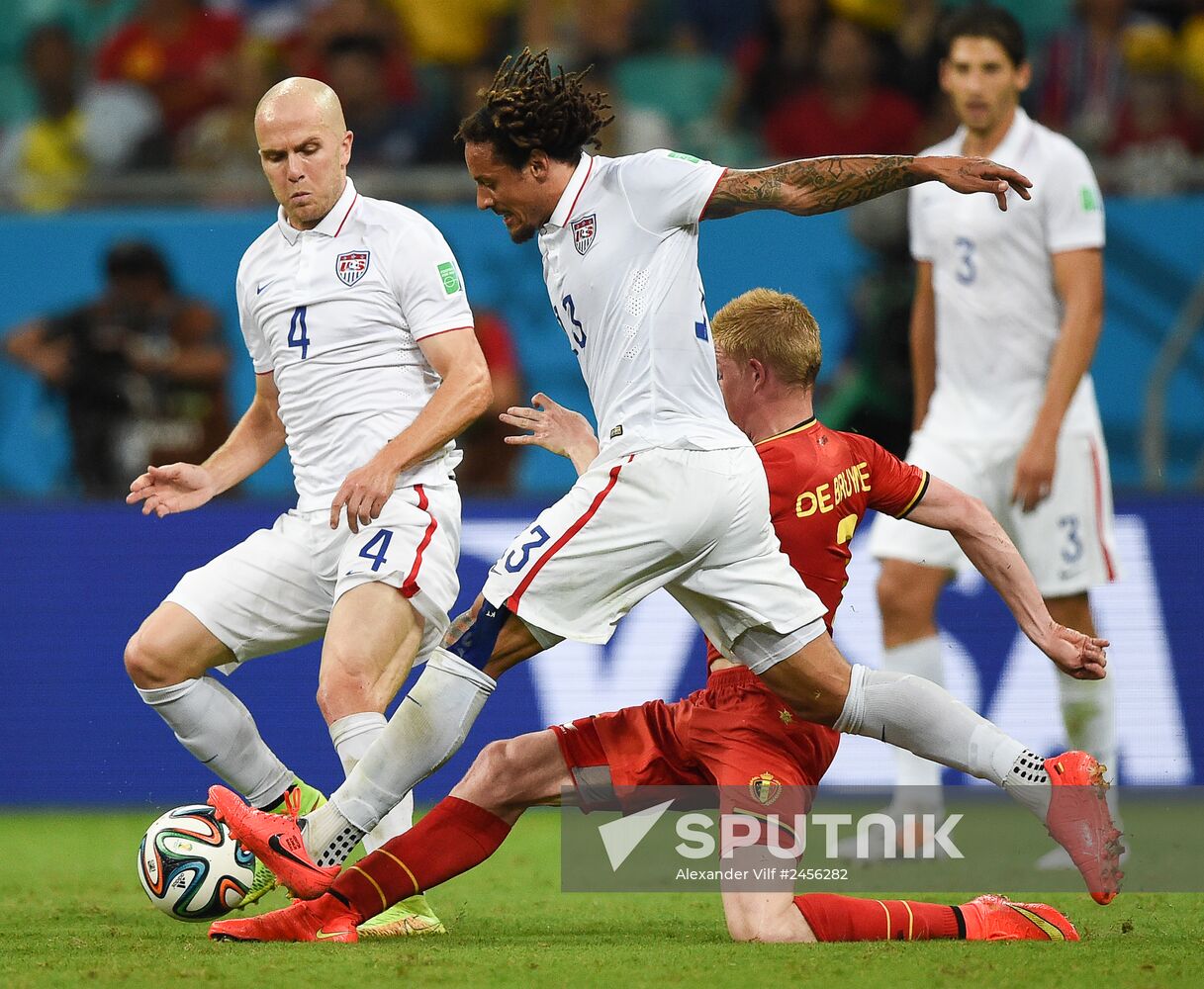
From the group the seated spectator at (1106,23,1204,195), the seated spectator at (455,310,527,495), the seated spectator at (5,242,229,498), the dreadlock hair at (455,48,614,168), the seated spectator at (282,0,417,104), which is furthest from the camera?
the seated spectator at (282,0,417,104)

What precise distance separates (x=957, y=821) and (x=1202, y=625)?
1444 millimetres

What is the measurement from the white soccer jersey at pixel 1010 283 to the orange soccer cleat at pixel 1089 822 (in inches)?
95.1

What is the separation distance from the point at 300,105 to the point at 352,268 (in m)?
0.49

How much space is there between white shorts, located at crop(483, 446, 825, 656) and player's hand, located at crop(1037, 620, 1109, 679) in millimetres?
715

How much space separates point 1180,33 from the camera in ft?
35.1

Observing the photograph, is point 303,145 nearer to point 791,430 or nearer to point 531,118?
point 531,118

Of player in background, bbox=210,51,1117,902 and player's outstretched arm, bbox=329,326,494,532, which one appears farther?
player's outstretched arm, bbox=329,326,494,532

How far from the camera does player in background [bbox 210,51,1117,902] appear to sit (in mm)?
4531

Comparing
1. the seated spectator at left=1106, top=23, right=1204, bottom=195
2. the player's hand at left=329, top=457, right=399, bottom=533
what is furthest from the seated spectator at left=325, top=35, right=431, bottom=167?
the player's hand at left=329, top=457, right=399, bottom=533

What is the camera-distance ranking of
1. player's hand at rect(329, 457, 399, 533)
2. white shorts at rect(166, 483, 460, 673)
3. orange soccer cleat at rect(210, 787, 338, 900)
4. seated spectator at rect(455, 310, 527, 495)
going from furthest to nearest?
1. seated spectator at rect(455, 310, 527, 495)
2. white shorts at rect(166, 483, 460, 673)
3. player's hand at rect(329, 457, 399, 533)
4. orange soccer cleat at rect(210, 787, 338, 900)

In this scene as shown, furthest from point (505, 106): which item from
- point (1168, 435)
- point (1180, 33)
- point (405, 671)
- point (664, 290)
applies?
point (1180, 33)

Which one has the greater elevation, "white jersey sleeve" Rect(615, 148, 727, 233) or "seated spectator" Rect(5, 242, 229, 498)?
"white jersey sleeve" Rect(615, 148, 727, 233)

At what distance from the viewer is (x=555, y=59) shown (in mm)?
10969

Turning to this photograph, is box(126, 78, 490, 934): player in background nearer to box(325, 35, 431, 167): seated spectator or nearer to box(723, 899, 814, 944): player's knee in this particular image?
box(723, 899, 814, 944): player's knee
